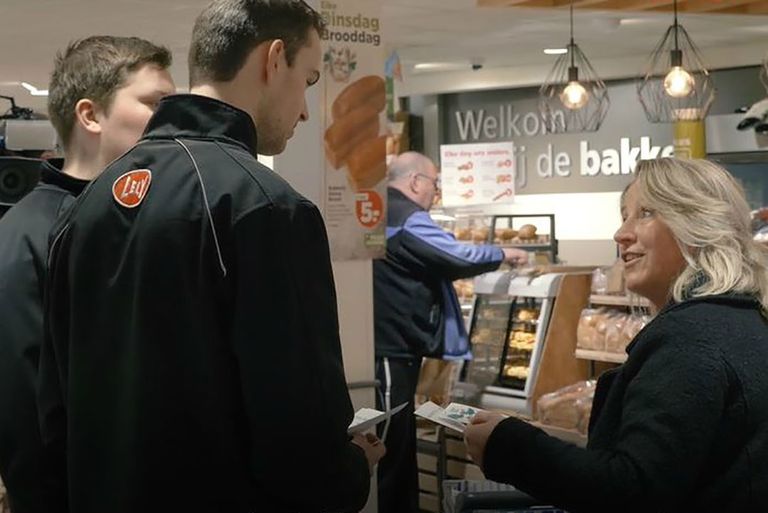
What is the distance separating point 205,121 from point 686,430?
0.94 meters

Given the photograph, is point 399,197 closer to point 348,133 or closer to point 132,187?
point 348,133

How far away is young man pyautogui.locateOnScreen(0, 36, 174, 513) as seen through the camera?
6.73 ft

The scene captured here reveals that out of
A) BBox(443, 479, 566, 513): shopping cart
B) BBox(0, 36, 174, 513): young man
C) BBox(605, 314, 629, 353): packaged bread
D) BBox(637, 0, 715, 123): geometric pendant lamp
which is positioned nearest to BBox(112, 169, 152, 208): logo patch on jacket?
BBox(0, 36, 174, 513): young man

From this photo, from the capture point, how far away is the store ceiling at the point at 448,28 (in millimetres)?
8078

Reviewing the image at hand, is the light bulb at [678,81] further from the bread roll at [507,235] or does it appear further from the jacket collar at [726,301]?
the jacket collar at [726,301]

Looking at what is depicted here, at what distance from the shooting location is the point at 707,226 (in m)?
2.15

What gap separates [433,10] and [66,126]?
6.27 metres

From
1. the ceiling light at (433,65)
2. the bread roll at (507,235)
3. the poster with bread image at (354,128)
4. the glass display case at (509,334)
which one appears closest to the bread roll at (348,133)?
the poster with bread image at (354,128)

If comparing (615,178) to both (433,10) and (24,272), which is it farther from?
(24,272)

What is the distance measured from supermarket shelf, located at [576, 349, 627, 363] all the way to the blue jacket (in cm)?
59

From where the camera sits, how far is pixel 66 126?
243 centimetres

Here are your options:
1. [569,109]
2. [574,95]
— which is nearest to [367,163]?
[574,95]

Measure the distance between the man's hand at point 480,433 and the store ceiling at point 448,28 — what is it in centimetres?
535

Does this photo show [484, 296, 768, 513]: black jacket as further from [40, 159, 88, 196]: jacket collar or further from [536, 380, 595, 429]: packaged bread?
[536, 380, 595, 429]: packaged bread
